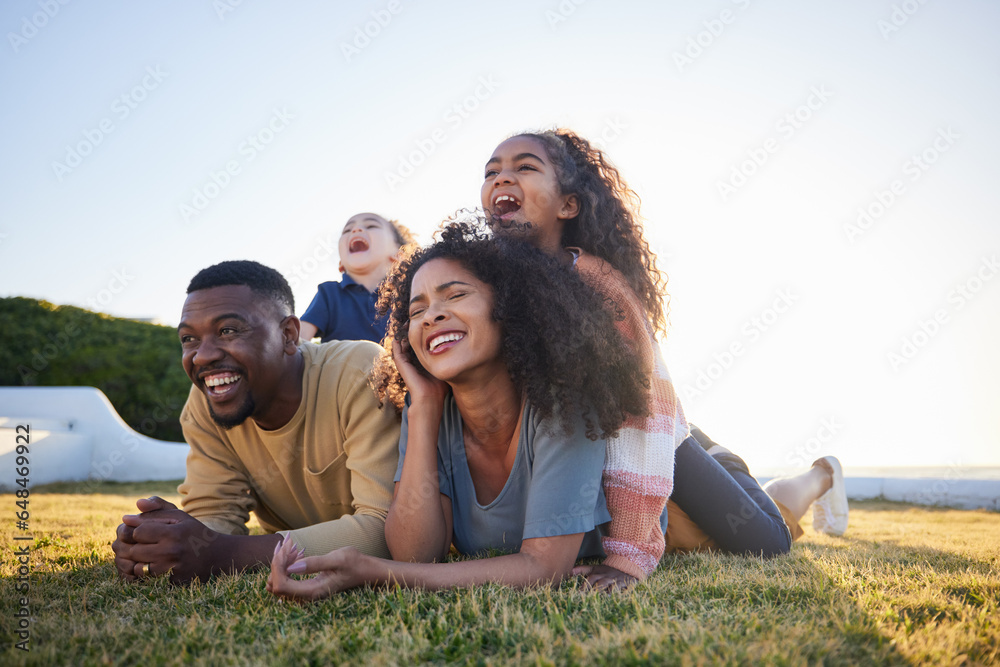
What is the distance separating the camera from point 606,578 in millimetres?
2768

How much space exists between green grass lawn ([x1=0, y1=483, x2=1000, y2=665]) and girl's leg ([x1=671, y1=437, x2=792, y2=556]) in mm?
318

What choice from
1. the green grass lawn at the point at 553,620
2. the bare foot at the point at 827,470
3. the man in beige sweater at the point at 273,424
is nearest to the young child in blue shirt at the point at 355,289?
the man in beige sweater at the point at 273,424

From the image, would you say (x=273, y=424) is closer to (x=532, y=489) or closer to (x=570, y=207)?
(x=532, y=489)

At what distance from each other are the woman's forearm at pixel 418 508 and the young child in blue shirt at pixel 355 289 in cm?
263

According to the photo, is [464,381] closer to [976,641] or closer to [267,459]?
[267,459]

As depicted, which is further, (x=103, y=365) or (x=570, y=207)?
(x=103, y=365)

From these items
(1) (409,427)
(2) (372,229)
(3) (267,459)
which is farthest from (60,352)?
(1) (409,427)

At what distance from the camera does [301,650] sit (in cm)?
194

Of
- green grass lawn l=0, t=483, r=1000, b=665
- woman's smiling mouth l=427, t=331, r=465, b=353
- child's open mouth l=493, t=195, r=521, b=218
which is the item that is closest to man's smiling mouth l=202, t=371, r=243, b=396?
green grass lawn l=0, t=483, r=1000, b=665

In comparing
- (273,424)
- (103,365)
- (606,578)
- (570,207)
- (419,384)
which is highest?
(570,207)

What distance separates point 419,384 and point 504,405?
0.45 m

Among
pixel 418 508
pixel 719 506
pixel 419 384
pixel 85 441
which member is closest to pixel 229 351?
pixel 419 384

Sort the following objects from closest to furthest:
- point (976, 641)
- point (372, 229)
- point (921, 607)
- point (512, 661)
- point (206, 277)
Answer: point (512, 661) < point (976, 641) < point (921, 607) < point (206, 277) < point (372, 229)

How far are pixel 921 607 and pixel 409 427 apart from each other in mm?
2307
